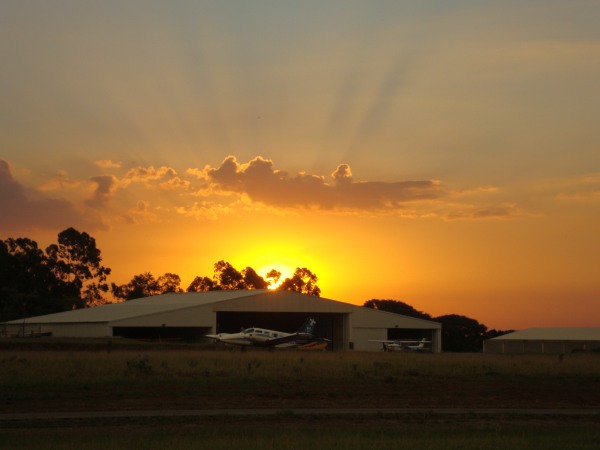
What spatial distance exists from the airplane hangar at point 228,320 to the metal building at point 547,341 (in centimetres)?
1623

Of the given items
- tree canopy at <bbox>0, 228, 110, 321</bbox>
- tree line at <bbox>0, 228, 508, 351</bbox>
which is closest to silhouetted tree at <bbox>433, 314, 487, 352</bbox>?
tree line at <bbox>0, 228, 508, 351</bbox>

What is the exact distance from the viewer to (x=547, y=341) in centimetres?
10781

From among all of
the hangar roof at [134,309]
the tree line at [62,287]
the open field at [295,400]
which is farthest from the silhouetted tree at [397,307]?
the open field at [295,400]

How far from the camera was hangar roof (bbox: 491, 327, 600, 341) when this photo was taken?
348ft

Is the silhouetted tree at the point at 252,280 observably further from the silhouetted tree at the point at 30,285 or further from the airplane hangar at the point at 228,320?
the airplane hangar at the point at 228,320

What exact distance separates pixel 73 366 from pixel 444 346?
99304mm

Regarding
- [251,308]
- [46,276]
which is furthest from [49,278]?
[251,308]

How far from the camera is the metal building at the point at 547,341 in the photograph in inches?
4077

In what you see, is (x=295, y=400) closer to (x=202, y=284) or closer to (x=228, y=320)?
(x=228, y=320)

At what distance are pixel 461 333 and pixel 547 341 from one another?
98.0 ft

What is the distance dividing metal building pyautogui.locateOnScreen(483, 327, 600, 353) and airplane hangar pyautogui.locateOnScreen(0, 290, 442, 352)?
16234 millimetres

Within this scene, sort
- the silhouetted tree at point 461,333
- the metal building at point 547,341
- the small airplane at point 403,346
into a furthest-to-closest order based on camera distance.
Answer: the silhouetted tree at point 461,333 → the metal building at point 547,341 → the small airplane at point 403,346

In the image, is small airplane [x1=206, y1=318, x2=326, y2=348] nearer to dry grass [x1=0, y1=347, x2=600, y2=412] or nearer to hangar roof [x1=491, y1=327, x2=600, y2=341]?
dry grass [x1=0, y1=347, x2=600, y2=412]

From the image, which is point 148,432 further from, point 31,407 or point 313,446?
point 31,407
